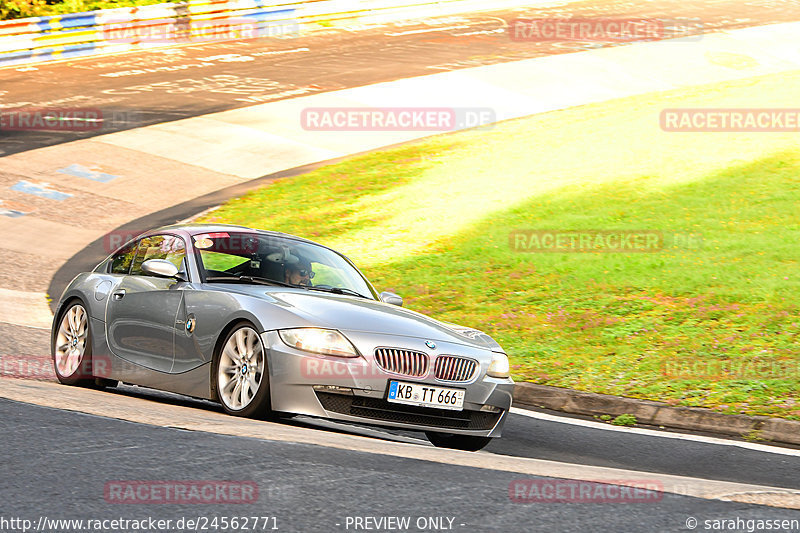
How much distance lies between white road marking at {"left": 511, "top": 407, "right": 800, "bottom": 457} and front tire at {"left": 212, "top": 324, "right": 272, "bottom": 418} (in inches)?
116

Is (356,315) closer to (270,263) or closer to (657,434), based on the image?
(270,263)

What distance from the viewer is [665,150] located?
20078 mm

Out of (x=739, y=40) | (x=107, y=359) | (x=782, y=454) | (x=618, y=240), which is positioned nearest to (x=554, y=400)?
(x=782, y=454)

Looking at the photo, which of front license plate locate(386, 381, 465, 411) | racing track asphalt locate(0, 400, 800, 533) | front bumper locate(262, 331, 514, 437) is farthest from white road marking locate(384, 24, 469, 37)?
racing track asphalt locate(0, 400, 800, 533)

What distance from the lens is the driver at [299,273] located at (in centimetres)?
797

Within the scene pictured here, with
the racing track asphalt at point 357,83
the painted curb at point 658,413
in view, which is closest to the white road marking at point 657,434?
the racing track asphalt at point 357,83

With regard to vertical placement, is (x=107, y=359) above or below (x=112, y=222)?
above

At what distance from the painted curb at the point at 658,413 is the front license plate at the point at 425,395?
8.25ft

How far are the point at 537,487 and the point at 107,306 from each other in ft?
15.1

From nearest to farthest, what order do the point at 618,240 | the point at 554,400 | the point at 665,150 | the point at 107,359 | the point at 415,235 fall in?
1. the point at 107,359
2. the point at 554,400
3. the point at 618,240
4. the point at 415,235
5. the point at 665,150

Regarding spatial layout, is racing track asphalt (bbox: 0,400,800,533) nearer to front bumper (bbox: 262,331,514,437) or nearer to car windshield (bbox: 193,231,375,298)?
front bumper (bbox: 262,331,514,437)

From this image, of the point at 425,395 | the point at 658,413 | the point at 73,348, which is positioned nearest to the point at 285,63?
the point at 73,348

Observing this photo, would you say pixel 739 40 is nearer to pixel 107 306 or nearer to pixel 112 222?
pixel 112 222

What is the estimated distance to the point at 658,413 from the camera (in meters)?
8.91
